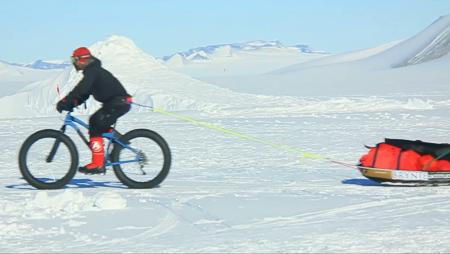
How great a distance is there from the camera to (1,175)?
951 centimetres

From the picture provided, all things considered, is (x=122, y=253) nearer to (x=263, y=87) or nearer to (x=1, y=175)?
(x=1, y=175)

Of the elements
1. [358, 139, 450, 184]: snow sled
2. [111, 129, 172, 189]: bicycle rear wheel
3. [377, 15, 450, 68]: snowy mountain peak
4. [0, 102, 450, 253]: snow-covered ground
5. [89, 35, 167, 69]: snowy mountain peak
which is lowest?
[0, 102, 450, 253]: snow-covered ground

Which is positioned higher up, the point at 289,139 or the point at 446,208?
the point at 289,139

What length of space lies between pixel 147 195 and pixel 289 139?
25.8 feet

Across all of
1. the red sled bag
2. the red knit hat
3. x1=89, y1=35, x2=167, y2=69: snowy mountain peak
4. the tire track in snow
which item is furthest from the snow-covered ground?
x1=89, y1=35, x2=167, y2=69: snowy mountain peak

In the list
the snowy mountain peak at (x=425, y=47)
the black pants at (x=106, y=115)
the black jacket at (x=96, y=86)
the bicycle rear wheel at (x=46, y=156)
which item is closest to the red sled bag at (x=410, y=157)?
the black pants at (x=106, y=115)

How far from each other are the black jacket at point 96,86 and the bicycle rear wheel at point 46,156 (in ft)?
1.60

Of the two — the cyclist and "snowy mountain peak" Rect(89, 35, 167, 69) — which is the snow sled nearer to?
the cyclist

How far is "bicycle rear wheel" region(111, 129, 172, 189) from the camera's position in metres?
7.54

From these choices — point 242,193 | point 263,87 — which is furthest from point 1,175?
point 263,87

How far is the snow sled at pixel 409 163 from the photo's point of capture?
7598 millimetres

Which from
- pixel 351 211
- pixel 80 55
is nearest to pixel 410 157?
pixel 351 211

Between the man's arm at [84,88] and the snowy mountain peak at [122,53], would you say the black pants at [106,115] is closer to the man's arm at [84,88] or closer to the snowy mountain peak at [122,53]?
the man's arm at [84,88]

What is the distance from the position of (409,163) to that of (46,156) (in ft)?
13.0
